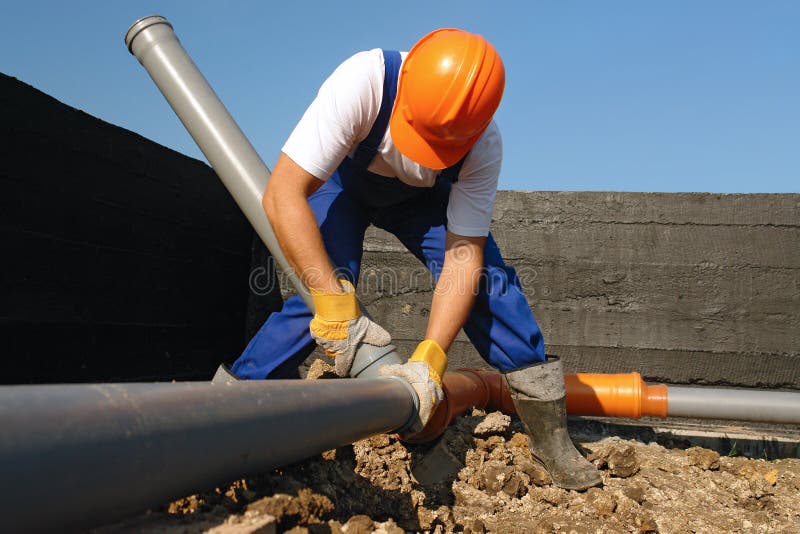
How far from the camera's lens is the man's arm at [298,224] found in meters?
2.01

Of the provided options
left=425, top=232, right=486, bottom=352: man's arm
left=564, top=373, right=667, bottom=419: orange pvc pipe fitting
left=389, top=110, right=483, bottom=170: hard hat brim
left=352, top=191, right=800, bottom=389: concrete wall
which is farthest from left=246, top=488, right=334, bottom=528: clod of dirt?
left=352, top=191, right=800, bottom=389: concrete wall

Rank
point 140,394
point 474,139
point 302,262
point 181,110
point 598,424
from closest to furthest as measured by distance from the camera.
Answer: point 140,394, point 302,262, point 474,139, point 181,110, point 598,424

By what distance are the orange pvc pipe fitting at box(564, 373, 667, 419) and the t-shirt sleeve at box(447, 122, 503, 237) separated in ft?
2.99

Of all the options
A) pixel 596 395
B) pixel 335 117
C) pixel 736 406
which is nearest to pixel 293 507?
pixel 335 117

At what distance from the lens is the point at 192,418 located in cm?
99

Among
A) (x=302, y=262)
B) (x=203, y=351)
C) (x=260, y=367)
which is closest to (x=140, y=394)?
(x=302, y=262)

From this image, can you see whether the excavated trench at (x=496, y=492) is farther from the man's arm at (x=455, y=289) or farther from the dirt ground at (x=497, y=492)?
the man's arm at (x=455, y=289)

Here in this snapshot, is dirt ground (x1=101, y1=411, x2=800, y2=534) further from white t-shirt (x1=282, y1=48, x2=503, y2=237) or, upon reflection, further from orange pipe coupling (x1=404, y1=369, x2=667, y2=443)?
white t-shirt (x1=282, y1=48, x2=503, y2=237)

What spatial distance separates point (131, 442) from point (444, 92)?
147 cm

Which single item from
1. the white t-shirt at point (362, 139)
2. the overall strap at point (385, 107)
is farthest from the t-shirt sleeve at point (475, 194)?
the overall strap at point (385, 107)

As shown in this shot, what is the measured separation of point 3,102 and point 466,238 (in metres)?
1.75

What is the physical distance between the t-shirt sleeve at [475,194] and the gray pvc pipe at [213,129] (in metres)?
0.57

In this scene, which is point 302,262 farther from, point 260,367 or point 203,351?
point 203,351

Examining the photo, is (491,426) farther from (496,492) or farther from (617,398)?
(617,398)
